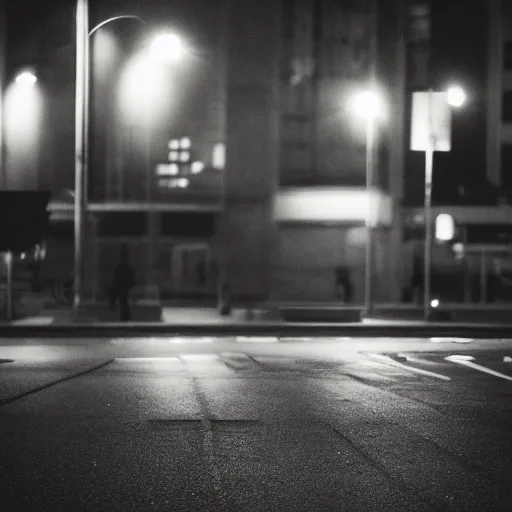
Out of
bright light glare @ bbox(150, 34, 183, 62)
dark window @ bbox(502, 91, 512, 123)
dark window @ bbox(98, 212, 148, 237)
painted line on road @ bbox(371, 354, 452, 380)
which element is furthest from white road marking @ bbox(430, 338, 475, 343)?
dark window @ bbox(502, 91, 512, 123)

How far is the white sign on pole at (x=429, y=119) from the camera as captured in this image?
88.5 ft

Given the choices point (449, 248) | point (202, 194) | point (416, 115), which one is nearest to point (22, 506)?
point (416, 115)

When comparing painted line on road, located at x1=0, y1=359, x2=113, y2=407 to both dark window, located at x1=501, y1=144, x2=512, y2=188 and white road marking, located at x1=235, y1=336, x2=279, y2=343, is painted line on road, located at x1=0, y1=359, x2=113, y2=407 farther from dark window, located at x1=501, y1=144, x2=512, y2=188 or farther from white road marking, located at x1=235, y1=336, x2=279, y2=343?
dark window, located at x1=501, y1=144, x2=512, y2=188

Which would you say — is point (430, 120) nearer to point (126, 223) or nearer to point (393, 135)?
point (393, 135)

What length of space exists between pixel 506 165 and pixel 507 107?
2736mm

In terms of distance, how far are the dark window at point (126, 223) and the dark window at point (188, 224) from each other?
0.80 meters

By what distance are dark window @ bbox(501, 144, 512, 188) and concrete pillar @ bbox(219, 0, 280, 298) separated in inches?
555

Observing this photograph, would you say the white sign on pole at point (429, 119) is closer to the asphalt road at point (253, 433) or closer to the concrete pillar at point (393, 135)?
the concrete pillar at point (393, 135)

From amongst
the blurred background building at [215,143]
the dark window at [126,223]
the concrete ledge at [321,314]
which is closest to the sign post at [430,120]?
the concrete ledge at [321,314]

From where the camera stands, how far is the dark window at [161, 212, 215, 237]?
36375 millimetres

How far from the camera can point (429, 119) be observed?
27.0m

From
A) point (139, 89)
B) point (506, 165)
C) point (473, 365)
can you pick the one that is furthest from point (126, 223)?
point (473, 365)

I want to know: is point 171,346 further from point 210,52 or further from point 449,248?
point 449,248

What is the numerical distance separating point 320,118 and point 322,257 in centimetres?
541
